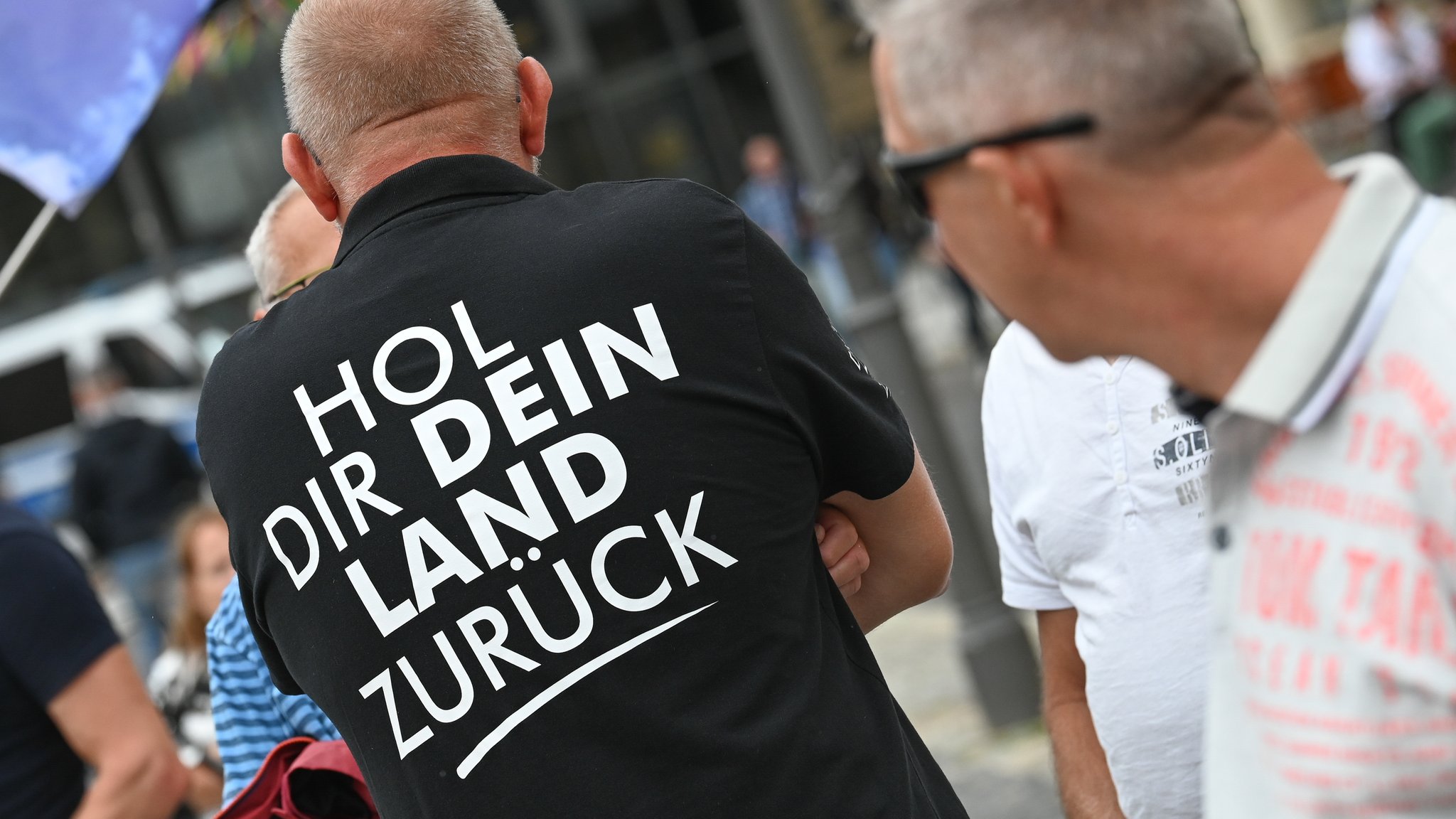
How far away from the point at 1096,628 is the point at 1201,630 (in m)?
0.15

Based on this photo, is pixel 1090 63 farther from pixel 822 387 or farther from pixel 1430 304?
pixel 822 387

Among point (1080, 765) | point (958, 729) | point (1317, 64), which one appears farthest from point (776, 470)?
point (1317, 64)

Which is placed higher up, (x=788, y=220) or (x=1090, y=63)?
(x=1090, y=63)

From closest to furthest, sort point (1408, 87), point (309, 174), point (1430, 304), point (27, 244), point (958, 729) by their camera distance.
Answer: point (1430, 304)
point (309, 174)
point (27, 244)
point (958, 729)
point (1408, 87)

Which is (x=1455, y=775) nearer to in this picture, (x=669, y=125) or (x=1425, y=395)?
(x=1425, y=395)

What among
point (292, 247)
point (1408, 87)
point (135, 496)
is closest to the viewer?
point (292, 247)

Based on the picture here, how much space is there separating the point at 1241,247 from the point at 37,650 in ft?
7.68

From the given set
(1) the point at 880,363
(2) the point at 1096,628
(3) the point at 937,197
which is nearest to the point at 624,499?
(3) the point at 937,197

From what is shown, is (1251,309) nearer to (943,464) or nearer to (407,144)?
(407,144)

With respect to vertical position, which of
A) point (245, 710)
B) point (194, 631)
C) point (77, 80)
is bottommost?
point (194, 631)

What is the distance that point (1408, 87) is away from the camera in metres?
13.5

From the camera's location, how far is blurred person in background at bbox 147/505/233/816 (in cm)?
442

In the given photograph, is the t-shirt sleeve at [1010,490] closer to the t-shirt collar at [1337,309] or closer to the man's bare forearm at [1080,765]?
the man's bare forearm at [1080,765]

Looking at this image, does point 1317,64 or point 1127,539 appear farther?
point 1317,64
